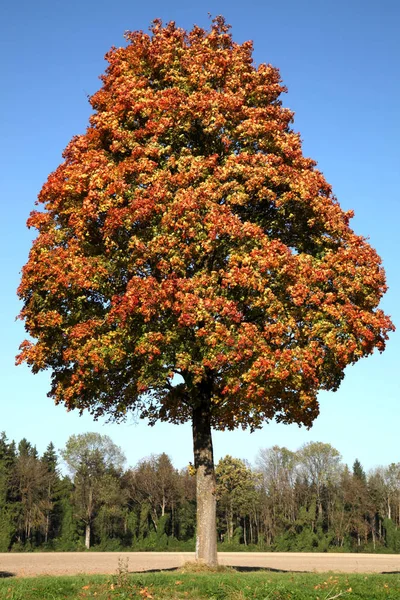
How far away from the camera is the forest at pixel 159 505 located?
67750 mm

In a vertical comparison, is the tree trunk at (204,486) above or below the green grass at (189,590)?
above

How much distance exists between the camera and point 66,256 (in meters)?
18.7

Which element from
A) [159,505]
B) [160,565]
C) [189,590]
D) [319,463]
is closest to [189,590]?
[189,590]

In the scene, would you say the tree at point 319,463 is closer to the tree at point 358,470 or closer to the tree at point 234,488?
the tree at point 358,470

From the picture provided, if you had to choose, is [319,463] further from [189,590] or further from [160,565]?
[189,590]

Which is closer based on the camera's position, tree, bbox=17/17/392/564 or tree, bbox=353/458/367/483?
tree, bbox=17/17/392/564

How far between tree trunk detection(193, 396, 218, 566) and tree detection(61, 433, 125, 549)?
56.4 metres

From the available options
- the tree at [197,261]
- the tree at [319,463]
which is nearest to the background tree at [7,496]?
the tree at [319,463]

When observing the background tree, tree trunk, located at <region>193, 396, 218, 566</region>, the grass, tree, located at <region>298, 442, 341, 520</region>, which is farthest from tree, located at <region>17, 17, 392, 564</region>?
tree, located at <region>298, 442, 341, 520</region>

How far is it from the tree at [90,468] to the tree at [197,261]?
56.6m

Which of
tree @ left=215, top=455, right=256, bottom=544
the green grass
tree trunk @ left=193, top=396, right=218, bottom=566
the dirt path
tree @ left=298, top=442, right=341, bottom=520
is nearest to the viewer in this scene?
the green grass

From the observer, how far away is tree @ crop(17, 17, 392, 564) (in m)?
17.1

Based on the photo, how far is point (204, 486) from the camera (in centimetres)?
1934

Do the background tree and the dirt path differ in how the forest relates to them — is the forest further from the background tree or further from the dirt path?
the dirt path
